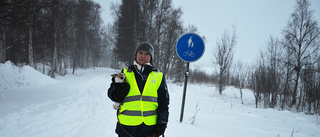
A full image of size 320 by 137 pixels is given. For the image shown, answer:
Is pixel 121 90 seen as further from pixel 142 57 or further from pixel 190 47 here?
pixel 190 47

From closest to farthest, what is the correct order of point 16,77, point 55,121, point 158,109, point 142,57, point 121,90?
point 121,90 → point 158,109 → point 142,57 → point 55,121 → point 16,77

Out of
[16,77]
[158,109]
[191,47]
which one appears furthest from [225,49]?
[16,77]

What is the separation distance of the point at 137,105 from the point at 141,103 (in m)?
0.05

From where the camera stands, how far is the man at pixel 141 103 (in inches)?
60.8

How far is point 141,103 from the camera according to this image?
156 centimetres

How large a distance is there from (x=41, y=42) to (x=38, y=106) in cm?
1206

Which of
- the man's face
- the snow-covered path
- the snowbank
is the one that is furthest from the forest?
the man's face

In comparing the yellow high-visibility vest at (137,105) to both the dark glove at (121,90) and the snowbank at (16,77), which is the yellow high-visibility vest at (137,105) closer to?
the dark glove at (121,90)

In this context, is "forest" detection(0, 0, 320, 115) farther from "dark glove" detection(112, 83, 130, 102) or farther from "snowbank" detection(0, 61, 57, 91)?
"dark glove" detection(112, 83, 130, 102)

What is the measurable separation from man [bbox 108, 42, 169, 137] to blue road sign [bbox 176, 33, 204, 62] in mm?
2145

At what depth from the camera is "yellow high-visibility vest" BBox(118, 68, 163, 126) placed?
1.54 metres

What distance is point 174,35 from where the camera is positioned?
52.0 ft

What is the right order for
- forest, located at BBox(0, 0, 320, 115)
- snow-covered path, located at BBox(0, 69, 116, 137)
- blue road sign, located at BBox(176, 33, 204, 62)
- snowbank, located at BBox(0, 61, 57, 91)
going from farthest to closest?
forest, located at BBox(0, 0, 320, 115) < snowbank, located at BBox(0, 61, 57, 91) < blue road sign, located at BBox(176, 33, 204, 62) < snow-covered path, located at BBox(0, 69, 116, 137)

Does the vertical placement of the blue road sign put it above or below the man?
above
